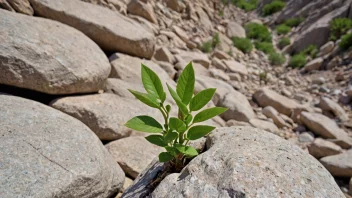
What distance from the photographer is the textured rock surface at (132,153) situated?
9.29ft

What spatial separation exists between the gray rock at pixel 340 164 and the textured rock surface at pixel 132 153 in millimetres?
2566

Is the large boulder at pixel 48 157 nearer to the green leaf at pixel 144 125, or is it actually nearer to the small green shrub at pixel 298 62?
the green leaf at pixel 144 125

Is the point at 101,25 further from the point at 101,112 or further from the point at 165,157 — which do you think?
the point at 165,157

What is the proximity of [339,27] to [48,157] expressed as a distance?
10482mm

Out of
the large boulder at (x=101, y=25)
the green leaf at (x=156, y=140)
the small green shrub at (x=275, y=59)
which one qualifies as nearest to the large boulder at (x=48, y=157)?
the green leaf at (x=156, y=140)

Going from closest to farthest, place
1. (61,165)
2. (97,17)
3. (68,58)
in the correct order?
(61,165) → (68,58) → (97,17)

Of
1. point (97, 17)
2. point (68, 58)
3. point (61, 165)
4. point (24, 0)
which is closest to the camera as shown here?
point (61, 165)

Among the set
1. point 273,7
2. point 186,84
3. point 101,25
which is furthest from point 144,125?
point 273,7

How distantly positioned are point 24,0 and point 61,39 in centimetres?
103

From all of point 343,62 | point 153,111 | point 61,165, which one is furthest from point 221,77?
point 61,165

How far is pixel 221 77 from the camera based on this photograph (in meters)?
6.53

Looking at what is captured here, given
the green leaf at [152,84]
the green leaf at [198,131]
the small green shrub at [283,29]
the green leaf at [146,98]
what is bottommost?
the small green shrub at [283,29]

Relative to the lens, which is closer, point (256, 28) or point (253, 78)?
point (253, 78)

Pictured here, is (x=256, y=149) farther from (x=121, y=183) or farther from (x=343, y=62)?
(x=343, y=62)
